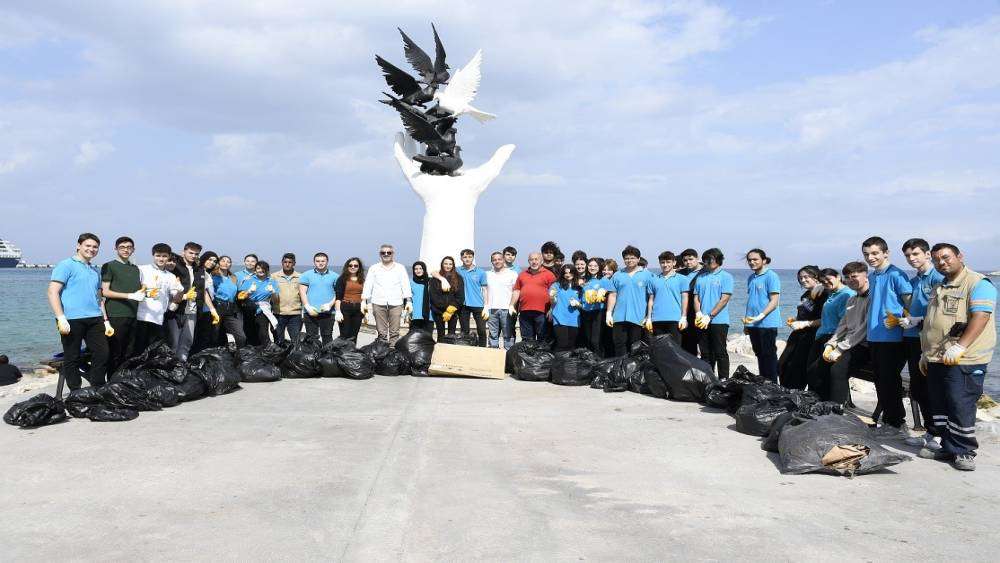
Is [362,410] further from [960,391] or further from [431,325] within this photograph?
[960,391]

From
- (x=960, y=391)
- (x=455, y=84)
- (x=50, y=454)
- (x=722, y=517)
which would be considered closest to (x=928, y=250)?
(x=960, y=391)

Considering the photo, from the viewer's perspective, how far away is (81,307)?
17.3 ft

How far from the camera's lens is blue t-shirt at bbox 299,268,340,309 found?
8.07 m

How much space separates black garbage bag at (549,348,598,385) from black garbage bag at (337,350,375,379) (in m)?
2.03

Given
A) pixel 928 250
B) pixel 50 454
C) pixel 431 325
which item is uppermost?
pixel 928 250

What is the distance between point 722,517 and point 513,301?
5095mm

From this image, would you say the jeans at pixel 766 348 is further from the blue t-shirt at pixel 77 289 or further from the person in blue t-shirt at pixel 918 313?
the blue t-shirt at pixel 77 289

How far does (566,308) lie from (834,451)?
4.14 metres

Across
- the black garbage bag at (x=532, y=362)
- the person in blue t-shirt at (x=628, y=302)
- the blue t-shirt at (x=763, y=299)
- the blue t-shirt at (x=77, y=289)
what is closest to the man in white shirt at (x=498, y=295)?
the black garbage bag at (x=532, y=362)

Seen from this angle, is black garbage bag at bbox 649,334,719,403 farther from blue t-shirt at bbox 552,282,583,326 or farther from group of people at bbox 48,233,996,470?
blue t-shirt at bbox 552,282,583,326

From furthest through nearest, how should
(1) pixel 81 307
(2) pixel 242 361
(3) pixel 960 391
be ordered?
(2) pixel 242 361 < (1) pixel 81 307 < (3) pixel 960 391

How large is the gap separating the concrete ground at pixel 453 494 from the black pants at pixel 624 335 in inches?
80.6

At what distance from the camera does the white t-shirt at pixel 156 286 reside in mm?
6102

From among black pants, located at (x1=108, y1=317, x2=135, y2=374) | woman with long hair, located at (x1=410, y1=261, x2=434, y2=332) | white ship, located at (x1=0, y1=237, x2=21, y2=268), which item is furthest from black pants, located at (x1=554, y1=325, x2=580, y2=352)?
white ship, located at (x1=0, y1=237, x2=21, y2=268)
